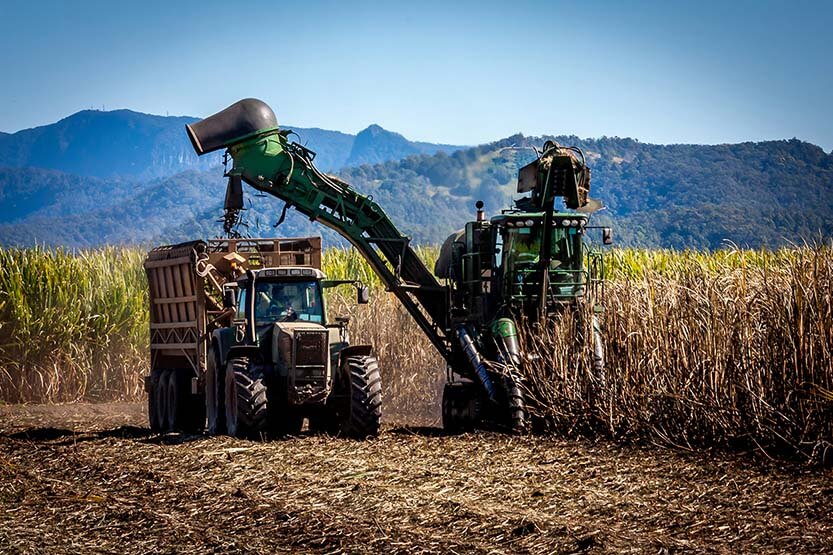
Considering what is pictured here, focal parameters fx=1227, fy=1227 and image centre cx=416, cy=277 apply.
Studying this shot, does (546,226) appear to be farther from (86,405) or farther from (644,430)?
(86,405)

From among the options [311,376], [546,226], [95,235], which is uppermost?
[95,235]

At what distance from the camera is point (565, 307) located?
17.1 meters

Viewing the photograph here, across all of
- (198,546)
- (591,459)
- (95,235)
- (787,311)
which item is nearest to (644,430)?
(591,459)

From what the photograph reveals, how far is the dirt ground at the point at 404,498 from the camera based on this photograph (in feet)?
30.6

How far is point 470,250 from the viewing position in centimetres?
1797

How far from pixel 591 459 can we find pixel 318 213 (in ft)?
24.5

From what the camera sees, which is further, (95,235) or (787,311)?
(95,235)

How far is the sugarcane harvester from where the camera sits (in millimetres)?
16844

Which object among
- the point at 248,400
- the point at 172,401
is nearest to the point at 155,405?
the point at 172,401

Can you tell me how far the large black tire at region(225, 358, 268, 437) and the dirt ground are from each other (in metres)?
0.37

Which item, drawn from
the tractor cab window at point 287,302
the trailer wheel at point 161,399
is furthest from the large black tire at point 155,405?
the tractor cab window at point 287,302

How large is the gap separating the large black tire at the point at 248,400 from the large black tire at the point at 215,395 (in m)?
0.97

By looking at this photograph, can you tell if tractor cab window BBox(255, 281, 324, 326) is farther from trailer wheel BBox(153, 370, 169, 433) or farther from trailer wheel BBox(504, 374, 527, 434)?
trailer wheel BBox(153, 370, 169, 433)

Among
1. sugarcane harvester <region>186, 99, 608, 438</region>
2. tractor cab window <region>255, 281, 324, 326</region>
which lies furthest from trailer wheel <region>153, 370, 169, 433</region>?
tractor cab window <region>255, 281, 324, 326</region>
